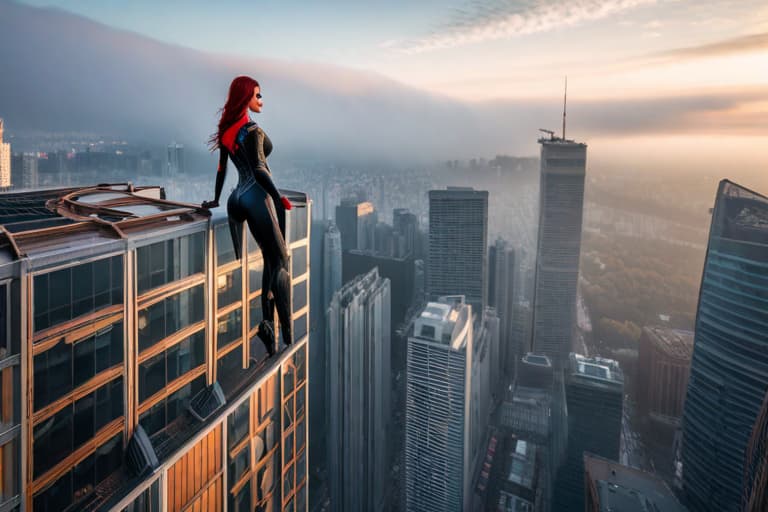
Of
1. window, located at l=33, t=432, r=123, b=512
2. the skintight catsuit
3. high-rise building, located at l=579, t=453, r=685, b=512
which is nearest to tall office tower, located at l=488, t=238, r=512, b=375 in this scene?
high-rise building, located at l=579, t=453, r=685, b=512

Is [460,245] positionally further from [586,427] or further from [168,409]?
[168,409]

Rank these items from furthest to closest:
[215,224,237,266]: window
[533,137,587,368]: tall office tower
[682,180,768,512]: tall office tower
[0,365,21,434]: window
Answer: [533,137,587,368]: tall office tower → [682,180,768,512]: tall office tower → [215,224,237,266]: window → [0,365,21,434]: window

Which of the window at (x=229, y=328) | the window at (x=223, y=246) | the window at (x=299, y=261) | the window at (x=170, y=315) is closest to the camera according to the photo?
the window at (x=170, y=315)

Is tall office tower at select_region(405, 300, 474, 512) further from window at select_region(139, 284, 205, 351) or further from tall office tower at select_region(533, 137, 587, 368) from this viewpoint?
tall office tower at select_region(533, 137, 587, 368)

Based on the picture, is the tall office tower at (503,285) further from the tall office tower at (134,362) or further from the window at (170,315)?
the window at (170,315)

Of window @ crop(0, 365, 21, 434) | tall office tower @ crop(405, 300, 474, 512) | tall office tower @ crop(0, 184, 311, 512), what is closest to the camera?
window @ crop(0, 365, 21, 434)

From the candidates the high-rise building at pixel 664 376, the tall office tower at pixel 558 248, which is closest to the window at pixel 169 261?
the high-rise building at pixel 664 376

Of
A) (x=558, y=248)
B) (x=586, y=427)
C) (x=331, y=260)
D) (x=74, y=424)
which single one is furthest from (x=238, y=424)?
(x=558, y=248)
